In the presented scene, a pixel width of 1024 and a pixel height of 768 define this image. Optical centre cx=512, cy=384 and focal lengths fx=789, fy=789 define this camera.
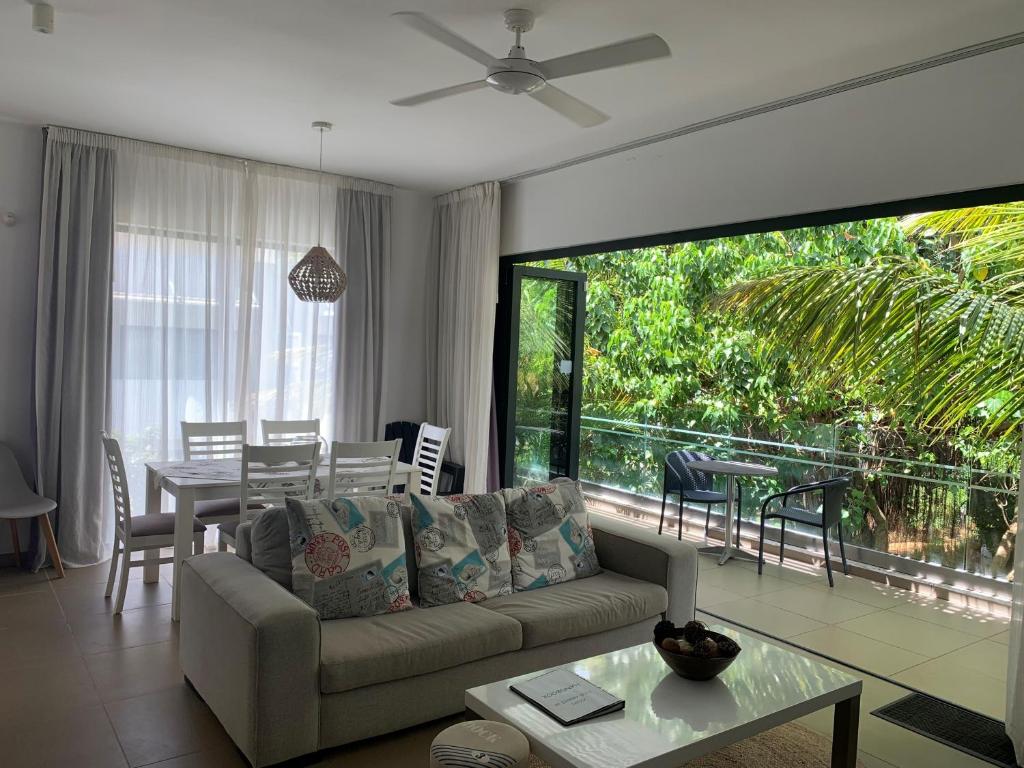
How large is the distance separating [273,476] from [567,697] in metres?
2.42

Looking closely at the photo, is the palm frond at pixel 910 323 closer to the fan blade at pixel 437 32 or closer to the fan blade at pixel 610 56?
the fan blade at pixel 610 56

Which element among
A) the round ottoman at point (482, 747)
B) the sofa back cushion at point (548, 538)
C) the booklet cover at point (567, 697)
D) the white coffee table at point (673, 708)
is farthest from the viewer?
the sofa back cushion at point (548, 538)

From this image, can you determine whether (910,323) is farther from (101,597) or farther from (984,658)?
(101,597)

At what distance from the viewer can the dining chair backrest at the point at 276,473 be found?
4035 millimetres

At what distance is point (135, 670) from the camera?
11.2 feet

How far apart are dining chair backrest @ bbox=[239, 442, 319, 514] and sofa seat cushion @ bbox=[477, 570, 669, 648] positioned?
1.39 m

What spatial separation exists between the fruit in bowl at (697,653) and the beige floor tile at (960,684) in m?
1.69

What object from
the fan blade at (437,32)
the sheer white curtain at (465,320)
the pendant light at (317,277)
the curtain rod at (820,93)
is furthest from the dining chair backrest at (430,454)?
the fan blade at (437,32)

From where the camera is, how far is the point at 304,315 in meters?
6.02

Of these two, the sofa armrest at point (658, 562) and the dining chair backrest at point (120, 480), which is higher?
the dining chair backrest at point (120, 480)

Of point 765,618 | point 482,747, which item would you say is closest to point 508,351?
point 765,618

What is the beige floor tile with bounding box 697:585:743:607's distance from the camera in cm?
486

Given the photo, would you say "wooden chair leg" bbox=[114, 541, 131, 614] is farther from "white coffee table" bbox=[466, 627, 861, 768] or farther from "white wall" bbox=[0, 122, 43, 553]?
"white coffee table" bbox=[466, 627, 861, 768]

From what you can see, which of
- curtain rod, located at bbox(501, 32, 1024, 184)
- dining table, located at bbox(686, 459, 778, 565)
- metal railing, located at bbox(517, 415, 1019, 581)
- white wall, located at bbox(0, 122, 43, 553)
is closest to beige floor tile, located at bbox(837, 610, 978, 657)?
metal railing, located at bbox(517, 415, 1019, 581)
